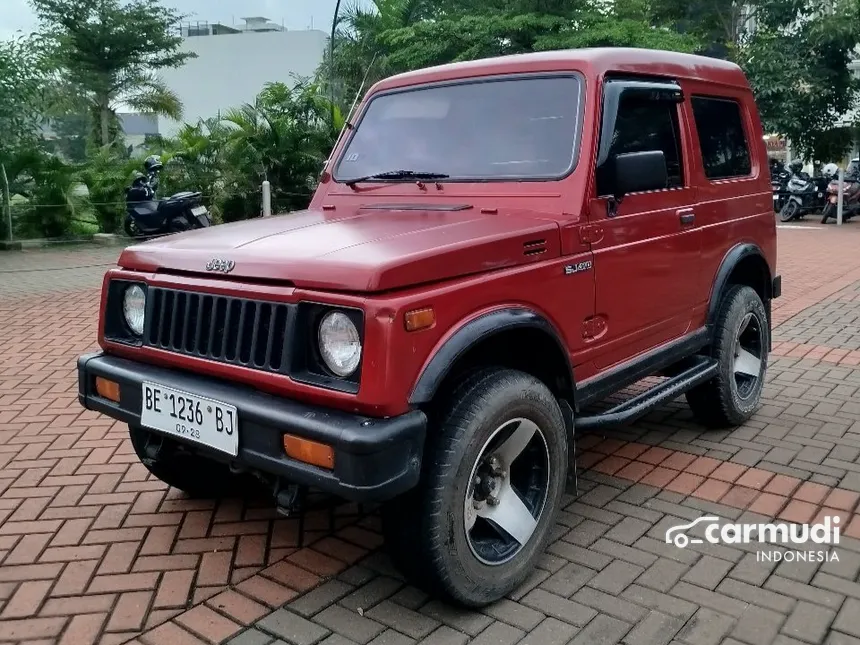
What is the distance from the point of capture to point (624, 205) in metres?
3.63

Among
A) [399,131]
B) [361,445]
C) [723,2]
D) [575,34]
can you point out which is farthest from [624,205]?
[723,2]

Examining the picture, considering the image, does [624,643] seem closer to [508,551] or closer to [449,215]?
[508,551]

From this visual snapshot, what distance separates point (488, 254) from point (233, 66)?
4879 centimetres

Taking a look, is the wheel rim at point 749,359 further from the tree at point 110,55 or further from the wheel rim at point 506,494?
the tree at point 110,55

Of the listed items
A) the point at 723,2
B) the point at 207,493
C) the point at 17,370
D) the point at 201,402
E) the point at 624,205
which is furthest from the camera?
the point at 723,2

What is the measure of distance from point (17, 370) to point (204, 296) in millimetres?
3981

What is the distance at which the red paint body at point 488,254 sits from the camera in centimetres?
261

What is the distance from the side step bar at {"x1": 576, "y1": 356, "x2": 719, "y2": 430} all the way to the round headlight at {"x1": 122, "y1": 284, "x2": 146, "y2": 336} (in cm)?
184

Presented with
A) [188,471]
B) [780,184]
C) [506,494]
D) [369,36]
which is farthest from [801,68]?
[188,471]

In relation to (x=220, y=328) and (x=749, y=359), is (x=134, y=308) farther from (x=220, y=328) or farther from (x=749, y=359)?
(x=749, y=359)

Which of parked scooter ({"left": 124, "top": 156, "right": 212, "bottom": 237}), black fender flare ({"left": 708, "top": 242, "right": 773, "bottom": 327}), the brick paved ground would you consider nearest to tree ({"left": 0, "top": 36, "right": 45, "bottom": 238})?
parked scooter ({"left": 124, "top": 156, "right": 212, "bottom": 237})

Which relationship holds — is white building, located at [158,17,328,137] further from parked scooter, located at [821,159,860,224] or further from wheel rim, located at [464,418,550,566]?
wheel rim, located at [464,418,550,566]

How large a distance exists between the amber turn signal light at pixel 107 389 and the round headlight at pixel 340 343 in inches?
40.1

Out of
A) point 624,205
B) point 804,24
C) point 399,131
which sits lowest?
point 624,205
